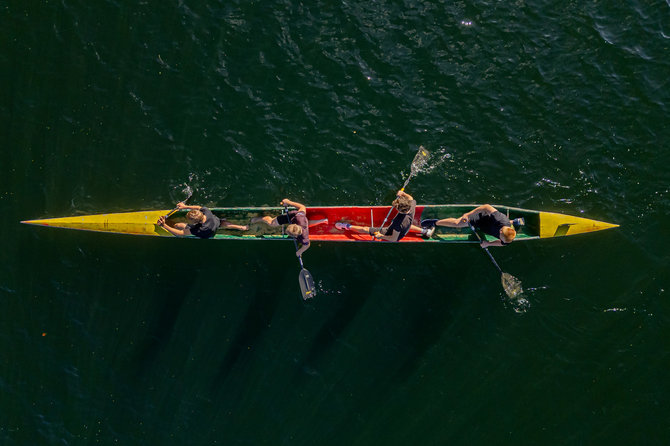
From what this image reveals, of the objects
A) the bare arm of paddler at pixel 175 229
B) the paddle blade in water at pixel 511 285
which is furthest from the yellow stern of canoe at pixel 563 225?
the bare arm of paddler at pixel 175 229

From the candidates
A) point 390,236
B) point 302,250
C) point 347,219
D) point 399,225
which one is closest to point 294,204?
point 302,250

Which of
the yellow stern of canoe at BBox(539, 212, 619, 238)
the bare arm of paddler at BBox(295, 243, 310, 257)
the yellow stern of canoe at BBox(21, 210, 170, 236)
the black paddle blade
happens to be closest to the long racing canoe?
the yellow stern of canoe at BBox(21, 210, 170, 236)

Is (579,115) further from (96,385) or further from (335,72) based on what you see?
(96,385)

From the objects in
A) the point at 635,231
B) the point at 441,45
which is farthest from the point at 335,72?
the point at 635,231

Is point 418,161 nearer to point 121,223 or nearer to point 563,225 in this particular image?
point 563,225

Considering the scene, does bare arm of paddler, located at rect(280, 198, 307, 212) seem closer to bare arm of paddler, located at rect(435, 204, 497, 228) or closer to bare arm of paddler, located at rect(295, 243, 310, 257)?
bare arm of paddler, located at rect(295, 243, 310, 257)

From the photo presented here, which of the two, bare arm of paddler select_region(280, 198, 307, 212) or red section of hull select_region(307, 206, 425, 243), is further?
red section of hull select_region(307, 206, 425, 243)
